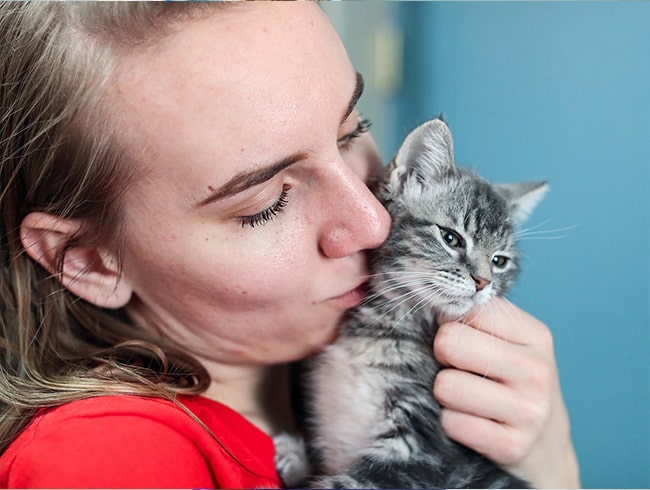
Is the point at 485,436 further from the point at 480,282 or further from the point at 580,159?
the point at 580,159

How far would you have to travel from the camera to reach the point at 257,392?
1.21 meters

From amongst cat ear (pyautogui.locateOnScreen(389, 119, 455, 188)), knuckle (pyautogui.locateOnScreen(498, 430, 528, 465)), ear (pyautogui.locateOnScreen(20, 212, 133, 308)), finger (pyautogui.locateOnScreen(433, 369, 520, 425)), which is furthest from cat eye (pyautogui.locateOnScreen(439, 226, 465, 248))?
ear (pyautogui.locateOnScreen(20, 212, 133, 308))

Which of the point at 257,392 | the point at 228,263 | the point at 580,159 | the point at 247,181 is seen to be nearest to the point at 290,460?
the point at 257,392

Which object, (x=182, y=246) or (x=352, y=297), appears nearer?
(x=182, y=246)

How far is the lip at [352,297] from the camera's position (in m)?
1.05

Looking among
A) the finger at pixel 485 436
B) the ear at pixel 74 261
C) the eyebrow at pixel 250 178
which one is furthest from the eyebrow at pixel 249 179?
the finger at pixel 485 436

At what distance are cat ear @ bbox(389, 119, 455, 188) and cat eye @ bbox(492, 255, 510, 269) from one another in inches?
7.0

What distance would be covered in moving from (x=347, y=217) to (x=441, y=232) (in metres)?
0.23

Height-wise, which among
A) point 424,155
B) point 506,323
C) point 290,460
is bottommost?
point 290,460

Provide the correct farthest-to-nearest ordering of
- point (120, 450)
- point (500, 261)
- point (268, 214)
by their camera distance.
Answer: point (500, 261)
point (268, 214)
point (120, 450)

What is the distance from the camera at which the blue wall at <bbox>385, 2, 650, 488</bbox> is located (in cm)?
108

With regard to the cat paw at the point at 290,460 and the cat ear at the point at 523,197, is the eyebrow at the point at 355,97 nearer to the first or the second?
the cat ear at the point at 523,197

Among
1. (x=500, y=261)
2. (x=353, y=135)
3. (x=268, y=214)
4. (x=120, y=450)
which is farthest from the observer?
(x=500, y=261)

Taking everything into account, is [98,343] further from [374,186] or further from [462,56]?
[462,56]
